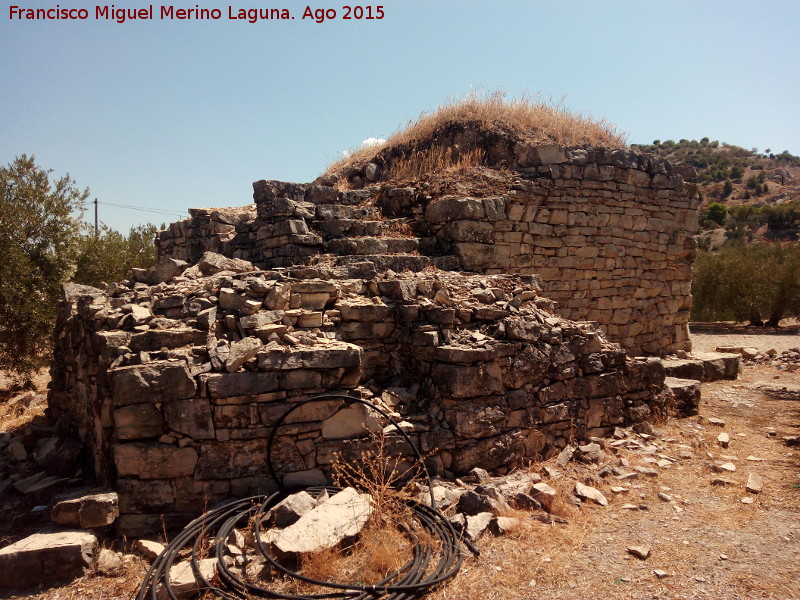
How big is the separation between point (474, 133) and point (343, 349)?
647cm

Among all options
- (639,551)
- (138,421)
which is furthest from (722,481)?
(138,421)

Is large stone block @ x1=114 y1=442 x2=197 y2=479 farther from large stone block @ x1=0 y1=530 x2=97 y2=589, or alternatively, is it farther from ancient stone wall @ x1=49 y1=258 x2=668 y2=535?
large stone block @ x1=0 y1=530 x2=97 y2=589

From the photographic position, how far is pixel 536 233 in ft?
28.3

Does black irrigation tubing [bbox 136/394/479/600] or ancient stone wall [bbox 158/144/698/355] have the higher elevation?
ancient stone wall [bbox 158/144/698/355]

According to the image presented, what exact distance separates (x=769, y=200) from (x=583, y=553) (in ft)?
126

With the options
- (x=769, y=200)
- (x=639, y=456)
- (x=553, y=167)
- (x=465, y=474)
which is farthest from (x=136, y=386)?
(x=769, y=200)

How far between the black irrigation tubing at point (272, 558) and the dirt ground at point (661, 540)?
0.15m

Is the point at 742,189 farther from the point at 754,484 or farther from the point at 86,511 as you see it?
the point at 86,511

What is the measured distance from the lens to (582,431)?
6.03 metres

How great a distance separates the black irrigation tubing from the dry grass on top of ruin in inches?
249

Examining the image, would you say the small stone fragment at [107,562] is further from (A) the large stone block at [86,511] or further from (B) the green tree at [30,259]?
(B) the green tree at [30,259]

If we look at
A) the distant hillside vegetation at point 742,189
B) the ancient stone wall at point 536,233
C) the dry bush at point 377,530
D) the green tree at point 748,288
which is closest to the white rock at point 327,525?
the dry bush at point 377,530

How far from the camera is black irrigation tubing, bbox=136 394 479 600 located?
3396 millimetres

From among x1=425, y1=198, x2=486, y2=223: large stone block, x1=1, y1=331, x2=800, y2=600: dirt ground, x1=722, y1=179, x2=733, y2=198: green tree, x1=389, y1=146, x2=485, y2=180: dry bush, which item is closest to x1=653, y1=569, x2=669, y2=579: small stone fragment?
x1=1, y1=331, x2=800, y2=600: dirt ground
